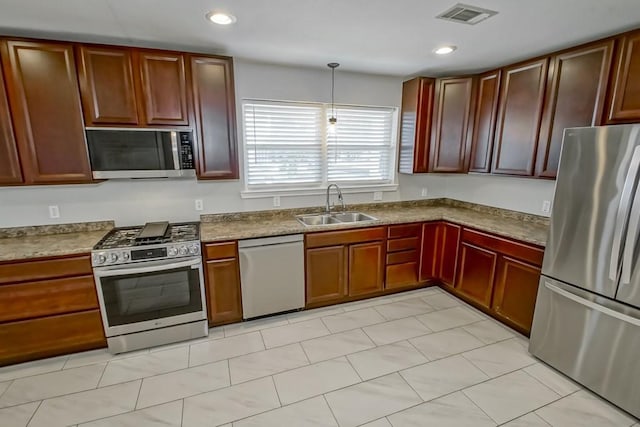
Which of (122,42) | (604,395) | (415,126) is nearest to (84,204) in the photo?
(122,42)

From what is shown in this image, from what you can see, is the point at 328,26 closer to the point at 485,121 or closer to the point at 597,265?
the point at 485,121

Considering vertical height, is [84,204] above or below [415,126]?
below

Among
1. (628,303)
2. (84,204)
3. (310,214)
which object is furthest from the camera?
(310,214)

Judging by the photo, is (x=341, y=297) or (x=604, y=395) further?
(x=341, y=297)

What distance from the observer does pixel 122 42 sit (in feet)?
7.96

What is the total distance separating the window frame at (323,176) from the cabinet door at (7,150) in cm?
175

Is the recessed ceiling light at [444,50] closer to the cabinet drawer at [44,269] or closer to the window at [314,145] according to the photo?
the window at [314,145]

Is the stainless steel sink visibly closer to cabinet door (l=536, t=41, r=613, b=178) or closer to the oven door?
the oven door

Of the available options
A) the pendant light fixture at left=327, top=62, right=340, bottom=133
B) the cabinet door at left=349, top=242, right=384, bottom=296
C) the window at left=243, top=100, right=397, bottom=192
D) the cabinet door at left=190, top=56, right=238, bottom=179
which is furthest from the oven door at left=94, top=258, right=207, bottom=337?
the pendant light fixture at left=327, top=62, right=340, bottom=133

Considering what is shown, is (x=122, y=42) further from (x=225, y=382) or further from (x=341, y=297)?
(x=341, y=297)

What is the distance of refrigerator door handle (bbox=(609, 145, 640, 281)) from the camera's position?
1.73 meters

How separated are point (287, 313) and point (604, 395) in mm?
2467

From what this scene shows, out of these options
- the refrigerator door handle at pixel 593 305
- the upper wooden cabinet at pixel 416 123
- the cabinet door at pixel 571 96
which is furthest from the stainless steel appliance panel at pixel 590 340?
the upper wooden cabinet at pixel 416 123

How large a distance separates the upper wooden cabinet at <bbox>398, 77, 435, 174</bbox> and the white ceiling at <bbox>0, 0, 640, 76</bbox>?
563 mm
